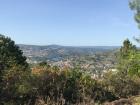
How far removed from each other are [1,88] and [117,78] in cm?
748

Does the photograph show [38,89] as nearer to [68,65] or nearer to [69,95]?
[69,95]

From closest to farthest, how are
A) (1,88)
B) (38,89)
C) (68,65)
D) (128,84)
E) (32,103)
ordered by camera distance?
(32,103) → (1,88) → (38,89) → (68,65) → (128,84)

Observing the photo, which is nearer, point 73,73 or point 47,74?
point 47,74

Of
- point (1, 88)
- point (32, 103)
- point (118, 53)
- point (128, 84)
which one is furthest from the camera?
point (118, 53)

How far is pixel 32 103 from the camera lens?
1018 cm

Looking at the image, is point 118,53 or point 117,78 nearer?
point 117,78

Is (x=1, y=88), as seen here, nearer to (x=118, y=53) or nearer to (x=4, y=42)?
(x=4, y=42)

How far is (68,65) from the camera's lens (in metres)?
14.3

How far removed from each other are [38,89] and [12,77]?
3.55ft

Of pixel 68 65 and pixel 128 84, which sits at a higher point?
pixel 68 65

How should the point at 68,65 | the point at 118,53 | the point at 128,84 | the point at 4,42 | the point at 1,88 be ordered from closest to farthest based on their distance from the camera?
the point at 1,88 < the point at 68,65 < the point at 128,84 < the point at 4,42 < the point at 118,53

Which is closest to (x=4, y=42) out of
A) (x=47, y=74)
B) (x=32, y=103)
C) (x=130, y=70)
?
(x=130, y=70)

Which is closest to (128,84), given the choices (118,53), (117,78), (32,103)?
(117,78)

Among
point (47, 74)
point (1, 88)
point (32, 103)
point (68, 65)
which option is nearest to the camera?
point (32, 103)
